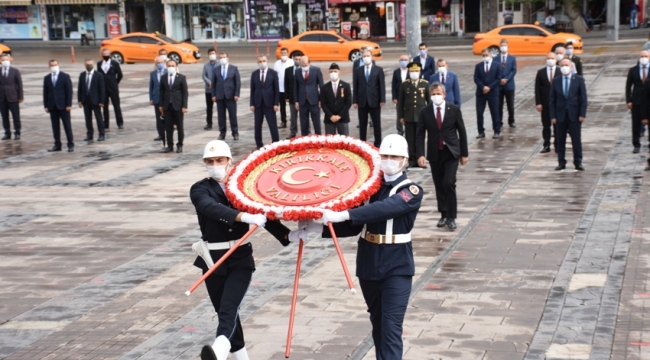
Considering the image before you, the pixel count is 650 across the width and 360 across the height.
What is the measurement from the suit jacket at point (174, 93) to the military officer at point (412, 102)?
15.1 ft

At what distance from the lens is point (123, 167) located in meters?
18.5

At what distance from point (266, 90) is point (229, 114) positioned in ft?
5.39

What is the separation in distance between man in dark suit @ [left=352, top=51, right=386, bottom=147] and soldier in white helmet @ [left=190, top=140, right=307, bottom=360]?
1150 cm

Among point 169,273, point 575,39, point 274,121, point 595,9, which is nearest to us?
point 169,273

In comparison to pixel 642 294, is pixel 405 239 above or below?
above

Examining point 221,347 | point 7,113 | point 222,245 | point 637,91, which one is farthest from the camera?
point 7,113

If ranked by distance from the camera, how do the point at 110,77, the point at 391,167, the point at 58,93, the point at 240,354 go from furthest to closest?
1. the point at 110,77
2. the point at 58,93
3. the point at 240,354
4. the point at 391,167

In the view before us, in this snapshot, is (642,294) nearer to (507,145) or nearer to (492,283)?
(492,283)

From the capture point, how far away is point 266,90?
1997 centimetres

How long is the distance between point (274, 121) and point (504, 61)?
16.7 ft

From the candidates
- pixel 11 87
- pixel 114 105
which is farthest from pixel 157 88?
pixel 11 87

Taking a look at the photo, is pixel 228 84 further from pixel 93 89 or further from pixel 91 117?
pixel 91 117

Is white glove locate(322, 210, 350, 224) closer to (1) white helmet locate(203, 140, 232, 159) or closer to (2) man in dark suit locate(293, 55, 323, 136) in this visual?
(1) white helmet locate(203, 140, 232, 159)

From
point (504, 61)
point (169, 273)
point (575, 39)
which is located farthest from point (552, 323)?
point (575, 39)
